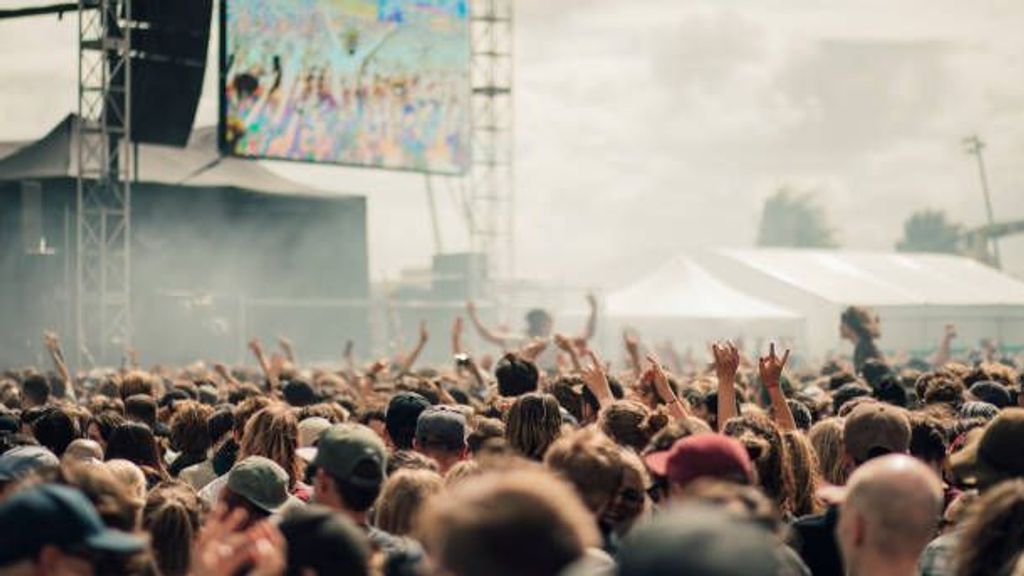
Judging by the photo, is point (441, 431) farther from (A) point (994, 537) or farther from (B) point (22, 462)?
(A) point (994, 537)

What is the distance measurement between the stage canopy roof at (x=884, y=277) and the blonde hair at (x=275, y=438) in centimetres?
3271

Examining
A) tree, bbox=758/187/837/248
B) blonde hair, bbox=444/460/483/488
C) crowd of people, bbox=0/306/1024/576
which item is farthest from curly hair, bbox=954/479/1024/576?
tree, bbox=758/187/837/248

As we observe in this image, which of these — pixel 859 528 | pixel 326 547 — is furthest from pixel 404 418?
pixel 326 547

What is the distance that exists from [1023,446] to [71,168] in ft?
90.5

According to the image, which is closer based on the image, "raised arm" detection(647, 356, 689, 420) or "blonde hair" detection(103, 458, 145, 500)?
"blonde hair" detection(103, 458, 145, 500)

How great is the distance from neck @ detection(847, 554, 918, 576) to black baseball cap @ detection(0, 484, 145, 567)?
78.5 inches

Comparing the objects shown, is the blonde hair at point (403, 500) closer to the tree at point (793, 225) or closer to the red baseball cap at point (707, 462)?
the red baseball cap at point (707, 462)

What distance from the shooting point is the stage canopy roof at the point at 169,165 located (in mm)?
30078

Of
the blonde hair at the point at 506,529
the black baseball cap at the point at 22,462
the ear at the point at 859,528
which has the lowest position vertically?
the black baseball cap at the point at 22,462

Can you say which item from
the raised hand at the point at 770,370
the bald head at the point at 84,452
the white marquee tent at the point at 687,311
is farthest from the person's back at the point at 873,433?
the white marquee tent at the point at 687,311

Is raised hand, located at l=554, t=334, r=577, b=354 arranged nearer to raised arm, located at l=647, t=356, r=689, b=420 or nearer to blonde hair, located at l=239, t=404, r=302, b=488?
raised arm, located at l=647, t=356, r=689, b=420

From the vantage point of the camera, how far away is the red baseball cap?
449 centimetres

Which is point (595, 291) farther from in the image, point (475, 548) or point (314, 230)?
point (475, 548)

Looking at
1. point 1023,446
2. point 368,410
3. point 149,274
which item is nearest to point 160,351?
point 149,274
